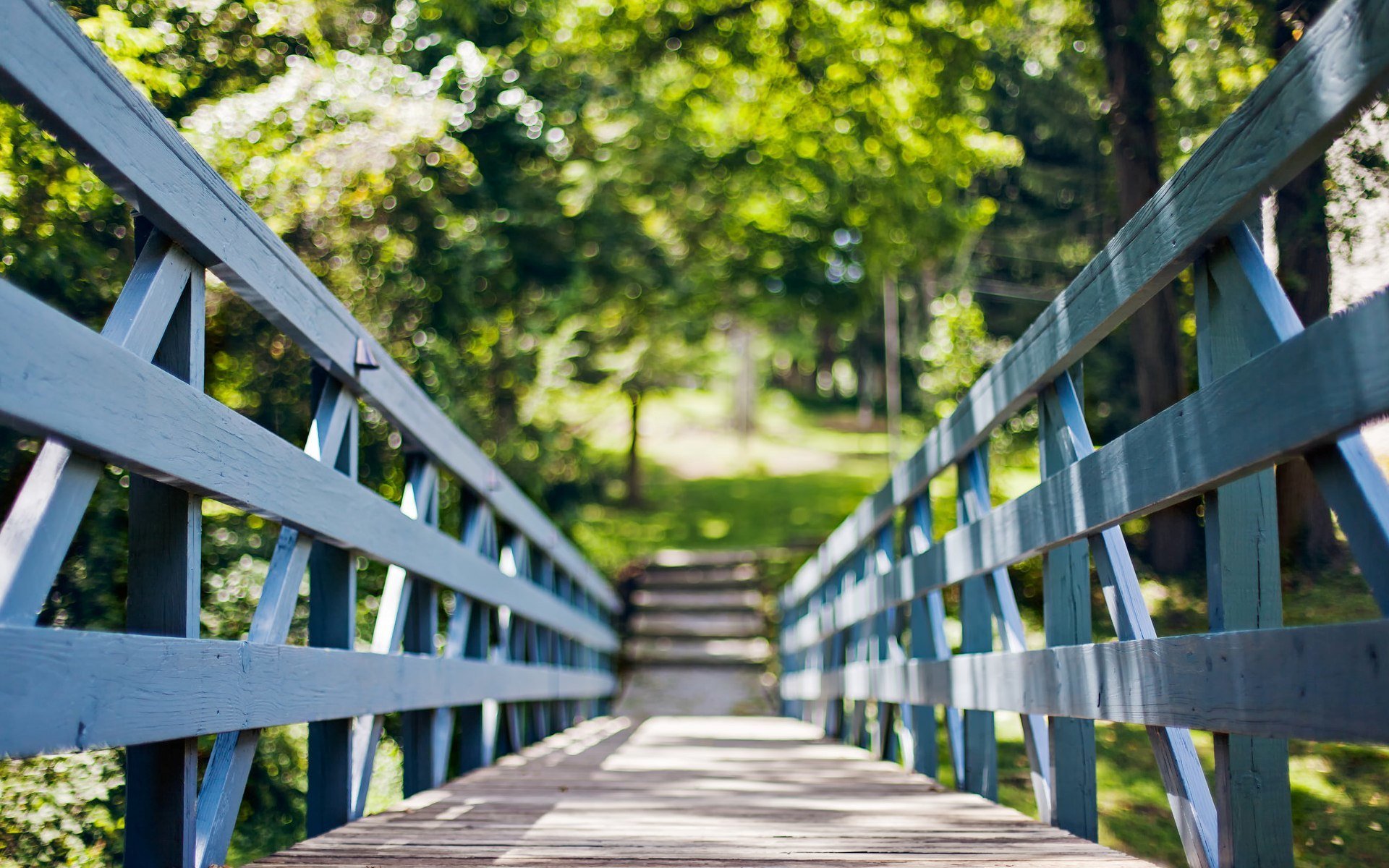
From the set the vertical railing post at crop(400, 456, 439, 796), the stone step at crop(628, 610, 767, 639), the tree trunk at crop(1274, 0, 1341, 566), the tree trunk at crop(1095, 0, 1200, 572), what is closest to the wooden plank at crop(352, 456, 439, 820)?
the vertical railing post at crop(400, 456, 439, 796)

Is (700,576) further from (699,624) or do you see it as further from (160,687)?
(160,687)

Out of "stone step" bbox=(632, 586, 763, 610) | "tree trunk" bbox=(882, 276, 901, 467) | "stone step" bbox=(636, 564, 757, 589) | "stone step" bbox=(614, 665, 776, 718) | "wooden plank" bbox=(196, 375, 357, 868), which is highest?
"tree trunk" bbox=(882, 276, 901, 467)

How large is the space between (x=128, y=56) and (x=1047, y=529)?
11.1 feet

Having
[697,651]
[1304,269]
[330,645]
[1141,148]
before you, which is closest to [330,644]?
[330,645]

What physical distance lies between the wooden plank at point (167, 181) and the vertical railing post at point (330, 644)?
0.68 feet

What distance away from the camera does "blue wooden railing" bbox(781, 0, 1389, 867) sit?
123 centimetres

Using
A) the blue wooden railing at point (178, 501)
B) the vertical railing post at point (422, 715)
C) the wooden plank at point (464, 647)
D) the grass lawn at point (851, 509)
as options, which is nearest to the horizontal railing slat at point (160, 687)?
the blue wooden railing at point (178, 501)

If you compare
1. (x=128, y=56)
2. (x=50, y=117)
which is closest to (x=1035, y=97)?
(x=128, y=56)

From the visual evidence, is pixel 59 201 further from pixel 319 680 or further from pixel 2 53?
pixel 2 53

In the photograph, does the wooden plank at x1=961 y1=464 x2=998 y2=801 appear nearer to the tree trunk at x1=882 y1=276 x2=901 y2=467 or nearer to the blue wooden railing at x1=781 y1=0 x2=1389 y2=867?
the blue wooden railing at x1=781 y1=0 x2=1389 y2=867

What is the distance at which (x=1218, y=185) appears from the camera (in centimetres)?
153

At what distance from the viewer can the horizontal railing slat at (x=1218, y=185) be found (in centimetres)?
123

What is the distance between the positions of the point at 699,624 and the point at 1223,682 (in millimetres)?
11426

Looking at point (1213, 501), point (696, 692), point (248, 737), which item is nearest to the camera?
point (1213, 501)
